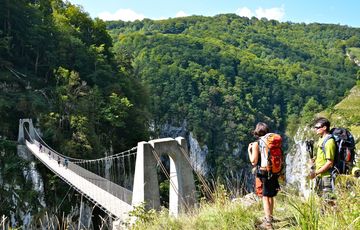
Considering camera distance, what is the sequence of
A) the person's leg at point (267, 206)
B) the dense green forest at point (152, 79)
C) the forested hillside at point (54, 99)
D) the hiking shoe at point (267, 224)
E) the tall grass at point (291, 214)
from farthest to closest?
the dense green forest at point (152, 79)
the forested hillside at point (54, 99)
the person's leg at point (267, 206)
the hiking shoe at point (267, 224)
the tall grass at point (291, 214)

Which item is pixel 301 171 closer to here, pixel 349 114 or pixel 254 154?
pixel 254 154

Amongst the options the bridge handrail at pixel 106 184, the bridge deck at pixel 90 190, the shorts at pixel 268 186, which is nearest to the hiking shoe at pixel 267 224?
the shorts at pixel 268 186

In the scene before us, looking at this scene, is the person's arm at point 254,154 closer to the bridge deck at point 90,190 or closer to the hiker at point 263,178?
the hiker at point 263,178

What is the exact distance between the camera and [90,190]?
906 centimetres

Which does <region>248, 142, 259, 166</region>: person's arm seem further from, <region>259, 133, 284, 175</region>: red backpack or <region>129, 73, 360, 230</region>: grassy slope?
<region>129, 73, 360, 230</region>: grassy slope

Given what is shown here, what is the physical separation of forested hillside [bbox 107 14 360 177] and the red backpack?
122ft

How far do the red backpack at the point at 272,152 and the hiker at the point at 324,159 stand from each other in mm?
223

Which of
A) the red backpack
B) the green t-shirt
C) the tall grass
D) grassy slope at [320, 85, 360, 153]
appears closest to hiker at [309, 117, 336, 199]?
the green t-shirt

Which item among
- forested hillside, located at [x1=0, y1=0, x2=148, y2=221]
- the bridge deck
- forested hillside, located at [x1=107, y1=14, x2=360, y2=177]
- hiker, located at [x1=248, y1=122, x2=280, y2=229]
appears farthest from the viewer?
forested hillside, located at [x1=107, y1=14, x2=360, y2=177]

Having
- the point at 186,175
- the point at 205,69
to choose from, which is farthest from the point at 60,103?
the point at 205,69

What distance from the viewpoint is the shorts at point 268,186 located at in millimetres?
2732

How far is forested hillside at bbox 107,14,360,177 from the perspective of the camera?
50125 mm

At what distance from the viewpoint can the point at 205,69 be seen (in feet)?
212

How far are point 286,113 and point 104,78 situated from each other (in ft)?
146
